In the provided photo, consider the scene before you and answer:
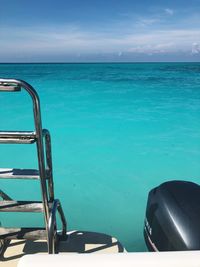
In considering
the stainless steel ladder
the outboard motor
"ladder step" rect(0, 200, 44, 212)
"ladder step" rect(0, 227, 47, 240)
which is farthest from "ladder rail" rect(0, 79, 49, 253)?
the outboard motor

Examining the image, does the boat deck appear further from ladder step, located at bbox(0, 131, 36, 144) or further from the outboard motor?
ladder step, located at bbox(0, 131, 36, 144)

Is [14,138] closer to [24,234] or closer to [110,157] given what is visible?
[24,234]

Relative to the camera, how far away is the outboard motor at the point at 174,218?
1.58 m

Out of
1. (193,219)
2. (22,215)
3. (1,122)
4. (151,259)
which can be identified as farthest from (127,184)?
(1,122)

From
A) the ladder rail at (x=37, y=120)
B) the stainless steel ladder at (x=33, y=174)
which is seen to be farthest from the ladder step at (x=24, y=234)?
the ladder rail at (x=37, y=120)

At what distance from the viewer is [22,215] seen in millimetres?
3715

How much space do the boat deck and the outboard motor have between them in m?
0.38

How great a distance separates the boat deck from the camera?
6.91 ft

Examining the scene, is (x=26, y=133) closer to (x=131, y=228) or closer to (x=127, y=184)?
(x=131, y=228)

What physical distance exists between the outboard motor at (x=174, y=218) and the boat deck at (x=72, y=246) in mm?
376

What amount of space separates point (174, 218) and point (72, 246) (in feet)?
2.73

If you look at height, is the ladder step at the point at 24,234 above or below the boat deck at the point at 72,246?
above

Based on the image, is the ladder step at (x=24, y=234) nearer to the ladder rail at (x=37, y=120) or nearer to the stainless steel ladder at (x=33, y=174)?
the stainless steel ladder at (x=33, y=174)

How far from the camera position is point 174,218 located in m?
1.69
